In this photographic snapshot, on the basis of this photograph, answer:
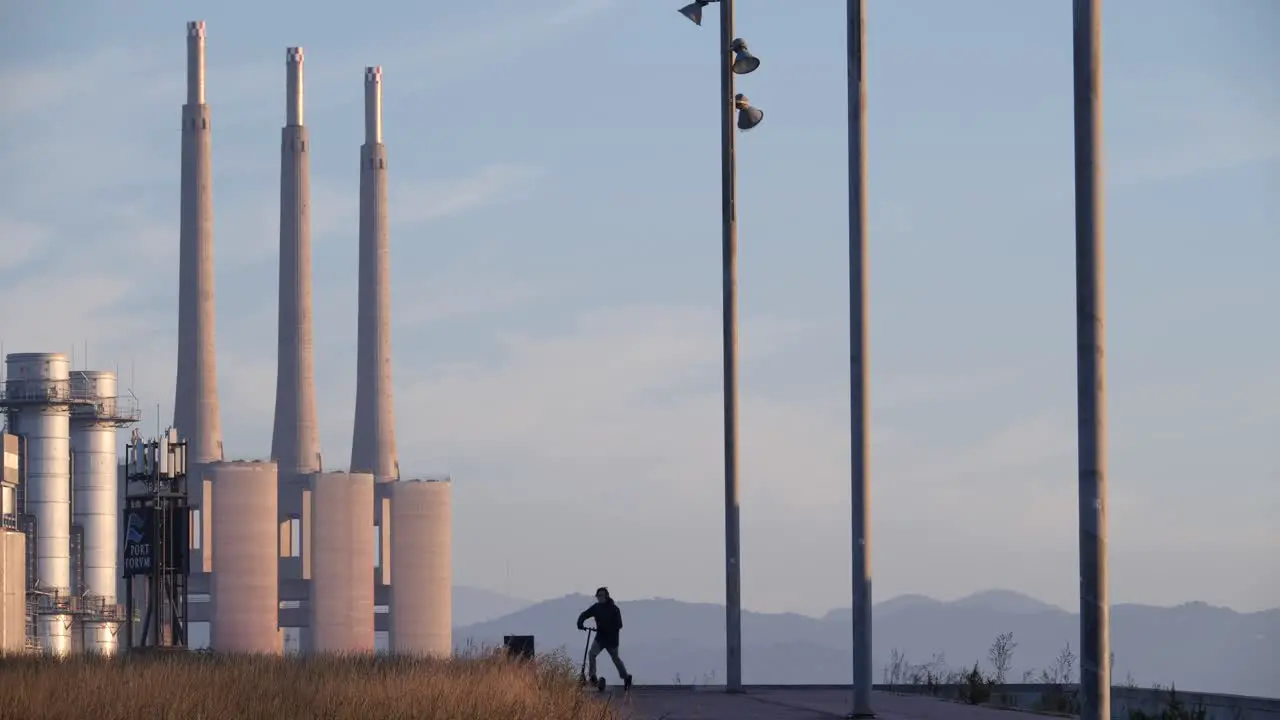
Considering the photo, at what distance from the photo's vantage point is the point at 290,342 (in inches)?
6521

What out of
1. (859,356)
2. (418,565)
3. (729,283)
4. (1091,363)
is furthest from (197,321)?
(1091,363)

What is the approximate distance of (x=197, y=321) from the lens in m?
163

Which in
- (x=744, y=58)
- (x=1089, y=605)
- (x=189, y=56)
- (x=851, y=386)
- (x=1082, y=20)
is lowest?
(x=1089, y=605)

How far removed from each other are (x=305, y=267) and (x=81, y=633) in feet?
135

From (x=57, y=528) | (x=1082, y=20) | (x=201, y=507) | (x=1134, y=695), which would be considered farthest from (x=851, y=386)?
(x=201, y=507)

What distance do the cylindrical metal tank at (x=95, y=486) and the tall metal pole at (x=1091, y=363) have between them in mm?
125939

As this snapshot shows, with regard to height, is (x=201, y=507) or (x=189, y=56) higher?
(x=189, y=56)

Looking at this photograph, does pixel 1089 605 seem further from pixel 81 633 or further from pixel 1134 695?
pixel 81 633

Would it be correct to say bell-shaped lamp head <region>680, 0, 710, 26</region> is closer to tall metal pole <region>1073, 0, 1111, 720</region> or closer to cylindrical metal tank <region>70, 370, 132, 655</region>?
tall metal pole <region>1073, 0, 1111, 720</region>

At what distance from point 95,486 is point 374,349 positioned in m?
36.7

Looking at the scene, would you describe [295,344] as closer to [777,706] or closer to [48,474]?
[48,474]

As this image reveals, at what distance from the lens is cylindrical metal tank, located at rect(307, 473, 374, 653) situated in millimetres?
164875

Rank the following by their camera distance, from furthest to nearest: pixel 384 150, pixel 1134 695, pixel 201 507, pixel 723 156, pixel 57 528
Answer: pixel 384 150, pixel 201 507, pixel 57 528, pixel 723 156, pixel 1134 695

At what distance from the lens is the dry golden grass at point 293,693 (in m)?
19.9
